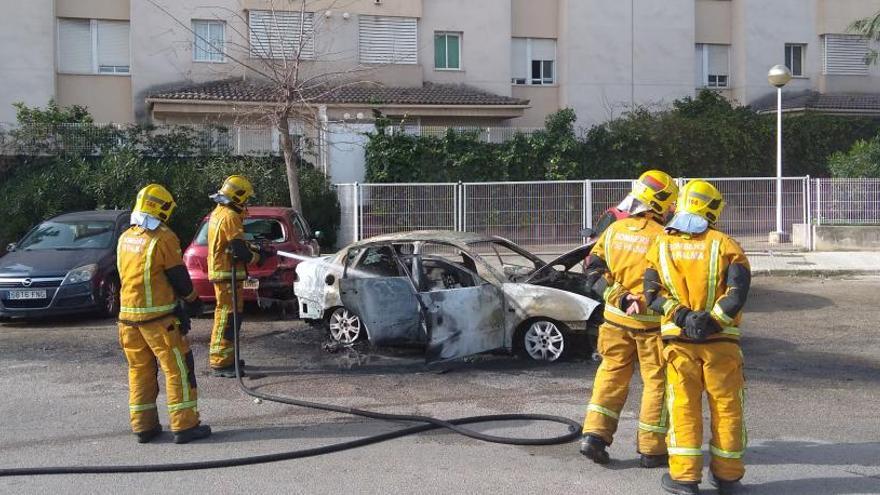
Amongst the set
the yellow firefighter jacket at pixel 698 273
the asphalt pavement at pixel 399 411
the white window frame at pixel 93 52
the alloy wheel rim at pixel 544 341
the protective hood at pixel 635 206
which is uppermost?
the white window frame at pixel 93 52

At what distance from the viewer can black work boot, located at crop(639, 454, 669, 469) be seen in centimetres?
602

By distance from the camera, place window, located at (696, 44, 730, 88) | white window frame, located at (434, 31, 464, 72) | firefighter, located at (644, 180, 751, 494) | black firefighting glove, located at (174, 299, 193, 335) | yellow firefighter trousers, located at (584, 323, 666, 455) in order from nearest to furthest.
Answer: firefighter, located at (644, 180, 751, 494)
yellow firefighter trousers, located at (584, 323, 666, 455)
black firefighting glove, located at (174, 299, 193, 335)
white window frame, located at (434, 31, 464, 72)
window, located at (696, 44, 730, 88)

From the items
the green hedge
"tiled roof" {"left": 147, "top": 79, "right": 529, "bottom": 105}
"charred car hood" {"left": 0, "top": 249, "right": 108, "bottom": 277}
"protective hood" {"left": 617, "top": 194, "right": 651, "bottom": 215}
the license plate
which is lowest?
the license plate

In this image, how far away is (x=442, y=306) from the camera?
9.16 metres

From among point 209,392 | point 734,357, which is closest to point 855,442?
point 734,357

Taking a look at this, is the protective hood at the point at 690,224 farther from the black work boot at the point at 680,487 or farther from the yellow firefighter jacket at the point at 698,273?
the black work boot at the point at 680,487

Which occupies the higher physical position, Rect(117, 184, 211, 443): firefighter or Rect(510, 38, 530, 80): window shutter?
Rect(510, 38, 530, 80): window shutter

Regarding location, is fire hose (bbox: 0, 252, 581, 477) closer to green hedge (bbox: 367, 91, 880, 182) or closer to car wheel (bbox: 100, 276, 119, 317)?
car wheel (bbox: 100, 276, 119, 317)

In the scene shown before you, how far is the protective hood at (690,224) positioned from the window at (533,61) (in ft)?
72.3

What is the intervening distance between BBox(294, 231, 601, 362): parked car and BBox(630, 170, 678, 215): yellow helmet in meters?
2.68

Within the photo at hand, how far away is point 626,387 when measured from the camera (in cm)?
611

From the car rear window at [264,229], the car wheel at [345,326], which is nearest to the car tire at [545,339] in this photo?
the car wheel at [345,326]

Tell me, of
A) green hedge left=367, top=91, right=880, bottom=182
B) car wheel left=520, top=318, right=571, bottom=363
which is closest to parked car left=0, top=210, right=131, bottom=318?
car wheel left=520, top=318, right=571, bottom=363

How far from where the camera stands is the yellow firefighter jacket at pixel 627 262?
6047 millimetres
